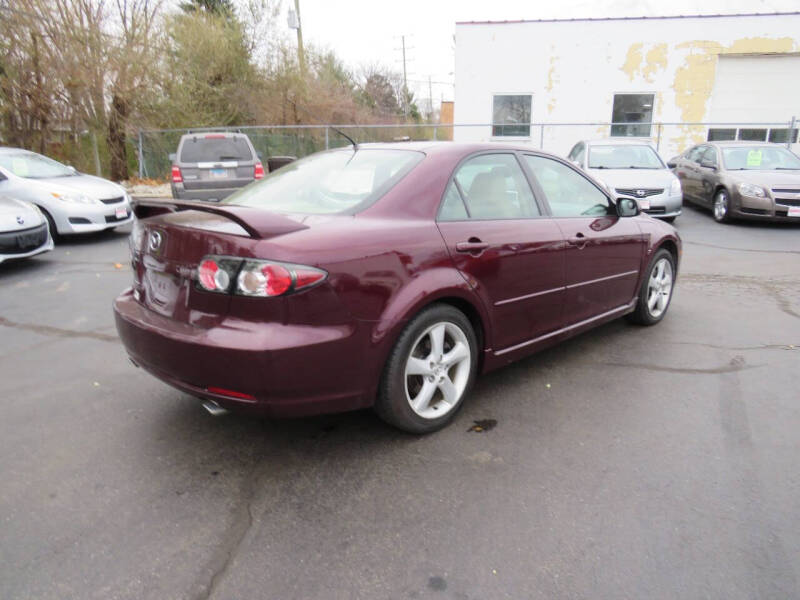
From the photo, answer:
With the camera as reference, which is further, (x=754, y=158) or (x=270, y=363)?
(x=754, y=158)

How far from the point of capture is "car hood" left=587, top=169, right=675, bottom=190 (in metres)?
10.1

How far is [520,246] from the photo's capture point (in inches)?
136

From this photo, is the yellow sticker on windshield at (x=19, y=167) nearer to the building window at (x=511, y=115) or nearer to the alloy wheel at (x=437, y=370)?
the alloy wheel at (x=437, y=370)

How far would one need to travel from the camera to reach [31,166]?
30.8 ft

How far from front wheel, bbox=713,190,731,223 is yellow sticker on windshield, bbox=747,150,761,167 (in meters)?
0.85

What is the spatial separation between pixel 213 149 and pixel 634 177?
790 cm

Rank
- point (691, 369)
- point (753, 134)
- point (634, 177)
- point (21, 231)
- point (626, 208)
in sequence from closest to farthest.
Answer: point (691, 369)
point (626, 208)
point (21, 231)
point (634, 177)
point (753, 134)

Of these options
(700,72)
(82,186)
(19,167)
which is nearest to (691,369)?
(82,186)

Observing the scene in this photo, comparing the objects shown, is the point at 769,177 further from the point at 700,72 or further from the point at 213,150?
the point at 213,150

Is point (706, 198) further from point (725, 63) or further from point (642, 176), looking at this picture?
point (725, 63)

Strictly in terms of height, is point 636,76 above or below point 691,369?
above

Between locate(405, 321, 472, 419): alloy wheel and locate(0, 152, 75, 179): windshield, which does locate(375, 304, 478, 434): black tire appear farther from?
locate(0, 152, 75, 179): windshield

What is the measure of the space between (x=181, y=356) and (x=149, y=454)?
2.24 feet

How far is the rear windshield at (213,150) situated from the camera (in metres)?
11.4
